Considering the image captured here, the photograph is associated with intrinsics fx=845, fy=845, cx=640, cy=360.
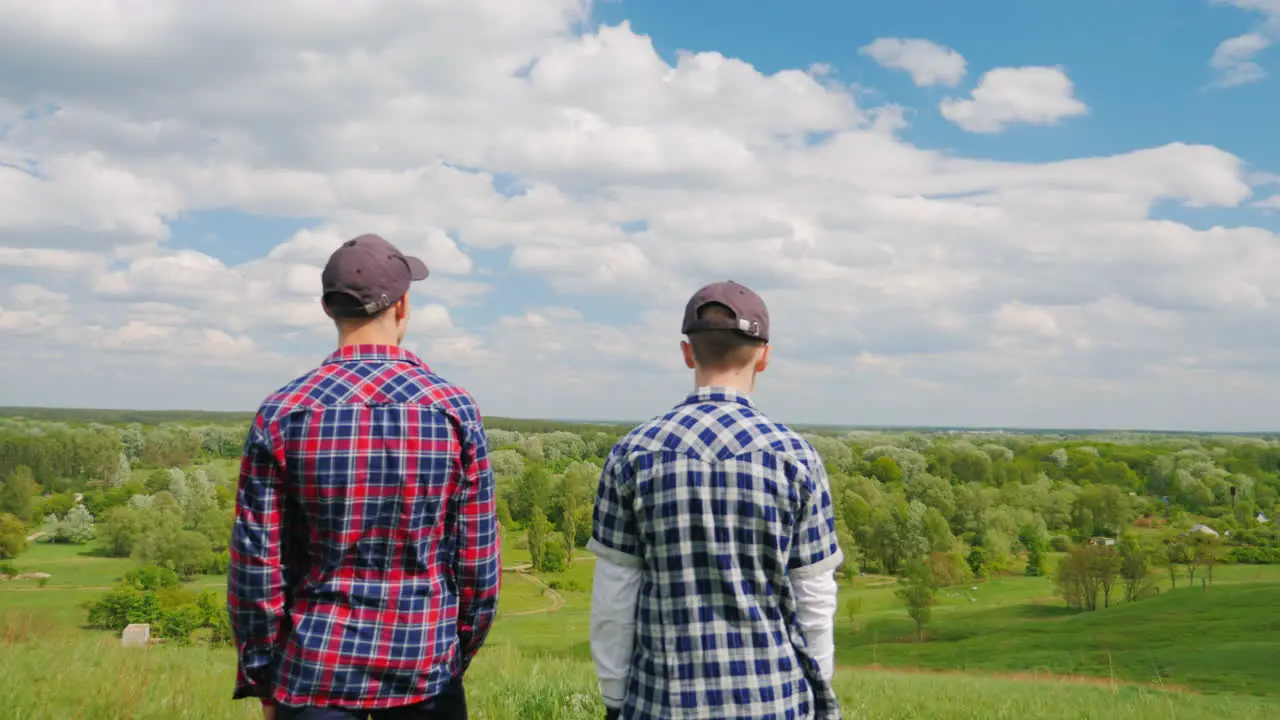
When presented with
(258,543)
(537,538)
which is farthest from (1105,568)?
(258,543)

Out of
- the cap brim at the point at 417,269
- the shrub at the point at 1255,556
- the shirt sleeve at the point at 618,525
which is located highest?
the cap brim at the point at 417,269

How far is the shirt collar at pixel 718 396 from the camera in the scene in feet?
10.0

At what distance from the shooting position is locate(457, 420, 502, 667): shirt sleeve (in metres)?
2.99

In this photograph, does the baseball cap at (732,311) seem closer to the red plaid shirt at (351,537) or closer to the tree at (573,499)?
the red plaid shirt at (351,537)

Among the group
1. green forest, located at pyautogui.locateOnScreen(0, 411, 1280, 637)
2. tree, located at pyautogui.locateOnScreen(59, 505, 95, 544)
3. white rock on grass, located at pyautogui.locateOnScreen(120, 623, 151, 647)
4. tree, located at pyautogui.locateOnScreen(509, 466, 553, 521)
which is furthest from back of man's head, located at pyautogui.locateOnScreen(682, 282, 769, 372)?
tree, located at pyautogui.locateOnScreen(59, 505, 95, 544)

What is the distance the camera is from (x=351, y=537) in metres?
2.79

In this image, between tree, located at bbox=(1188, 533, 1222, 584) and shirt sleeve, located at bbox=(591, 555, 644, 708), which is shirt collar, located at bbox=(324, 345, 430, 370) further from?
tree, located at bbox=(1188, 533, 1222, 584)

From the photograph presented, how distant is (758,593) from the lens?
2.83 metres

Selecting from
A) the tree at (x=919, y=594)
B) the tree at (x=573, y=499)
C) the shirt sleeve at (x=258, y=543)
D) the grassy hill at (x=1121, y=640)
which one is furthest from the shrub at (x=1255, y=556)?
the shirt sleeve at (x=258, y=543)

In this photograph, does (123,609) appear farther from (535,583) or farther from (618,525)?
(618,525)

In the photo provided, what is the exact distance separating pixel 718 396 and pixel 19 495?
131375 mm

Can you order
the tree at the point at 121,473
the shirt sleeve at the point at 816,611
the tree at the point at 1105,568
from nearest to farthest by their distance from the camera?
the shirt sleeve at the point at 816,611, the tree at the point at 1105,568, the tree at the point at 121,473

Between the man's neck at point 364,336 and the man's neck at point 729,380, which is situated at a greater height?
the man's neck at point 364,336

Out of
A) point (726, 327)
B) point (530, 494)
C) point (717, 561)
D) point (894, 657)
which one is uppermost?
point (726, 327)
